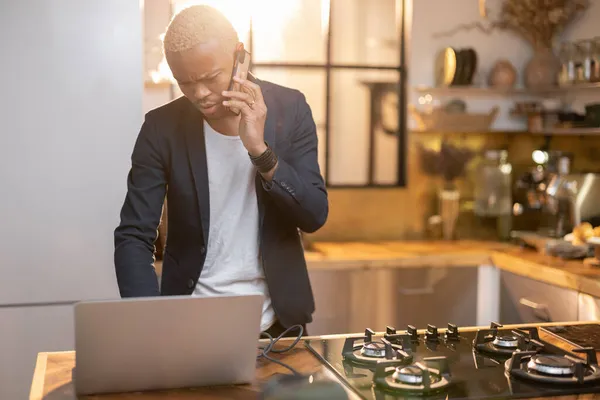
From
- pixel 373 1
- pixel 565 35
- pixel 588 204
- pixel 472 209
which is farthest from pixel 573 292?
pixel 373 1

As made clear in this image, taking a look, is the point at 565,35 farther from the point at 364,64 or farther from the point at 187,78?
the point at 187,78

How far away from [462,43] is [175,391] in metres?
3.06

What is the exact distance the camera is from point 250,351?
4.58 feet

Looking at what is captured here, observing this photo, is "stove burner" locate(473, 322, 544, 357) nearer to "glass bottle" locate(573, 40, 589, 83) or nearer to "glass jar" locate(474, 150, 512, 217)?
"glass bottle" locate(573, 40, 589, 83)

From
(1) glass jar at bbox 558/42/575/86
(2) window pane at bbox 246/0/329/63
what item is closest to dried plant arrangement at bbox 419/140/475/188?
(1) glass jar at bbox 558/42/575/86

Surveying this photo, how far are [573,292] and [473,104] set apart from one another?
1298 millimetres

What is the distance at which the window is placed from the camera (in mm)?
3977

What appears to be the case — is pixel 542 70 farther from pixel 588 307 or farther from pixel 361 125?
pixel 588 307

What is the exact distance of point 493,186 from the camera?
4.13 meters

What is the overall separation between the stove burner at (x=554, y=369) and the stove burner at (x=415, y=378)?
0.14 m

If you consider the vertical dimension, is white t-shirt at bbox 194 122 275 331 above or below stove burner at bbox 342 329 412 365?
above

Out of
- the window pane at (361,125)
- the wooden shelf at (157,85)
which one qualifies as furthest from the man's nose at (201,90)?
the window pane at (361,125)

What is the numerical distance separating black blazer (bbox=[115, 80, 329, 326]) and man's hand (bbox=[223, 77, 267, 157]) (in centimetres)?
21

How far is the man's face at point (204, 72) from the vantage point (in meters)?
1.84
